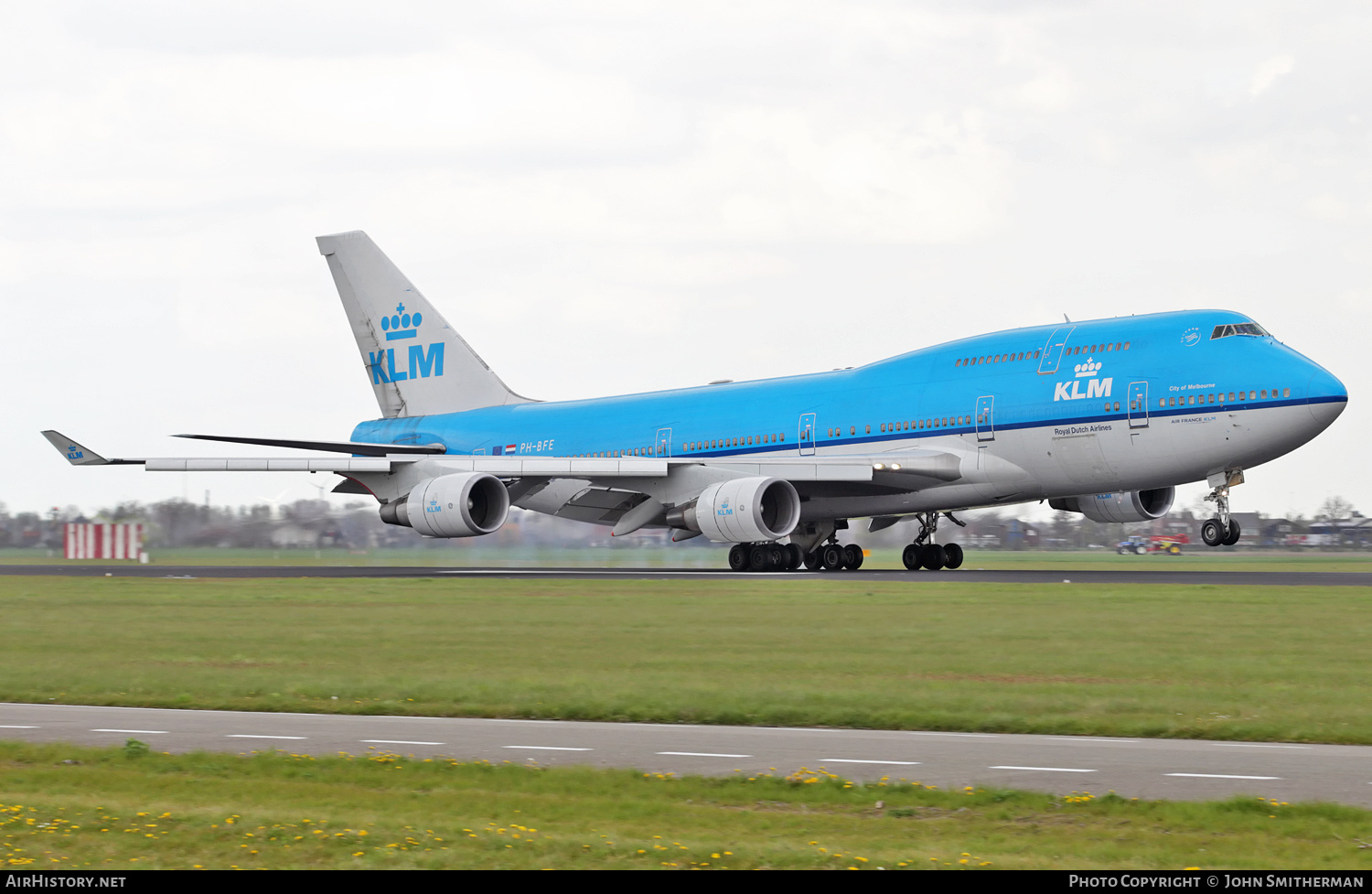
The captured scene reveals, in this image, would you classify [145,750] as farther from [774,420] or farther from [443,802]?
[774,420]

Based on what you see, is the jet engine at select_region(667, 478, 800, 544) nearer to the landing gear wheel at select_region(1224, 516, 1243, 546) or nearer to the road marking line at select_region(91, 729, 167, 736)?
the landing gear wheel at select_region(1224, 516, 1243, 546)

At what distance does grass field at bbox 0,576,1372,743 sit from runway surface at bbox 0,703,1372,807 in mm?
771

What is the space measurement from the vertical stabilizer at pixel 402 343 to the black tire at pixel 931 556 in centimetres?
1700

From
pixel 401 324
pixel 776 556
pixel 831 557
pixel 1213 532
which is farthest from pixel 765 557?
pixel 401 324

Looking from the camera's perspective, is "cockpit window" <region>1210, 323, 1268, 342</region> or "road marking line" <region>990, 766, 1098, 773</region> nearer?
"road marking line" <region>990, 766, 1098, 773</region>

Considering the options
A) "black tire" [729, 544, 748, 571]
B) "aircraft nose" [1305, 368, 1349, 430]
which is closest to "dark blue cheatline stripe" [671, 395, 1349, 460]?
"aircraft nose" [1305, 368, 1349, 430]

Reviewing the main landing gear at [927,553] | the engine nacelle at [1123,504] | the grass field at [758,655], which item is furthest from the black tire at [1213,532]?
the main landing gear at [927,553]

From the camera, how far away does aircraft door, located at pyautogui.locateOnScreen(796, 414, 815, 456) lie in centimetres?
4484

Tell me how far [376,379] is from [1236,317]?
1269 inches

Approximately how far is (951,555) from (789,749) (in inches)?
1295

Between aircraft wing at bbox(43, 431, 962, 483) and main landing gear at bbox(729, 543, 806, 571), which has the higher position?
aircraft wing at bbox(43, 431, 962, 483)

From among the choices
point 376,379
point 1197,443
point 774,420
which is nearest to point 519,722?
point 1197,443

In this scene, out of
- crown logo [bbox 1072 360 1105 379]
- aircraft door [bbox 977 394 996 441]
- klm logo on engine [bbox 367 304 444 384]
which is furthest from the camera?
klm logo on engine [bbox 367 304 444 384]

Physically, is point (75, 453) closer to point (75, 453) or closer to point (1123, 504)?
point (75, 453)
